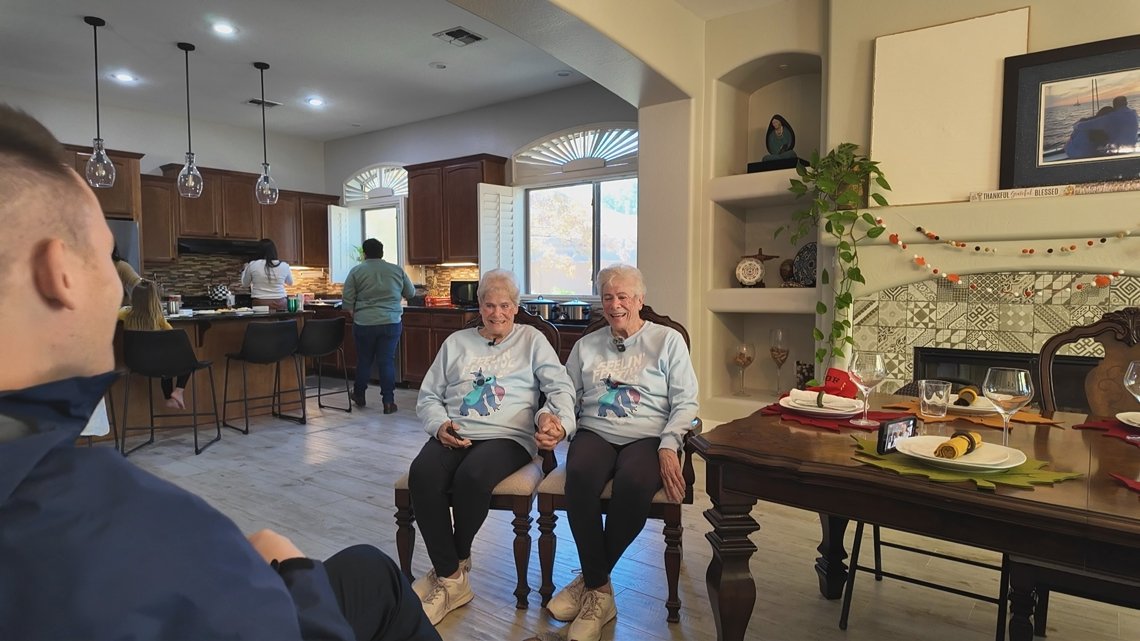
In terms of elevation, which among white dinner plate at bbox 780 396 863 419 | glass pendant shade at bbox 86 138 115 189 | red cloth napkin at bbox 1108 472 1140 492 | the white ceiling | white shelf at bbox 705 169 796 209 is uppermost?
the white ceiling

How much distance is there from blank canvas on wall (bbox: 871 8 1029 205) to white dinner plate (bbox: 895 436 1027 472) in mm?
2431

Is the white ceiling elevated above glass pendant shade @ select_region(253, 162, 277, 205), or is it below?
above

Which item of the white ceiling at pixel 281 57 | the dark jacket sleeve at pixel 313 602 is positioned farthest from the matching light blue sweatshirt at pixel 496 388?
the white ceiling at pixel 281 57

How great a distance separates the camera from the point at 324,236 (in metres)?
8.41

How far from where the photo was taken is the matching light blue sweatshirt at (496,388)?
234cm

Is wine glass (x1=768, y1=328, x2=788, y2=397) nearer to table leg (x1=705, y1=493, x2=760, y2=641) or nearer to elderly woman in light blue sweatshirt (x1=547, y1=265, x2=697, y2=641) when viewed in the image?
elderly woman in light blue sweatshirt (x1=547, y1=265, x2=697, y2=641)

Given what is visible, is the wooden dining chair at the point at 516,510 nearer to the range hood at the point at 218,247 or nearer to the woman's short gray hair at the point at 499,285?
the woman's short gray hair at the point at 499,285

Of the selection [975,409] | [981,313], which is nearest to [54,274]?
[975,409]

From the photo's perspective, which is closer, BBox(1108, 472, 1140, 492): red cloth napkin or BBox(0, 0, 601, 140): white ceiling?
BBox(1108, 472, 1140, 492): red cloth napkin

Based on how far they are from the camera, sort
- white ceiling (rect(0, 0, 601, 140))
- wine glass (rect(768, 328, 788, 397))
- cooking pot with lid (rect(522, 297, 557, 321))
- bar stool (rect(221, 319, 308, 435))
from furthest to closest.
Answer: cooking pot with lid (rect(522, 297, 557, 321))
bar stool (rect(221, 319, 308, 435))
white ceiling (rect(0, 0, 601, 140))
wine glass (rect(768, 328, 788, 397))

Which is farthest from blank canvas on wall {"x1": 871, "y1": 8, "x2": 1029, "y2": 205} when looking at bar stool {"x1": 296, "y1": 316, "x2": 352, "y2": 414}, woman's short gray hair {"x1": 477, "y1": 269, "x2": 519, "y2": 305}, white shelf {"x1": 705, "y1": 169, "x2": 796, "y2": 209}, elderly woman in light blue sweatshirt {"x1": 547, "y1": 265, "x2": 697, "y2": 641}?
bar stool {"x1": 296, "y1": 316, "x2": 352, "y2": 414}

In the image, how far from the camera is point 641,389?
2316 millimetres

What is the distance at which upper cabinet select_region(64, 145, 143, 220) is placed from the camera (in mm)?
6305

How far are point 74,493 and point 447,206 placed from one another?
651 centimetres
